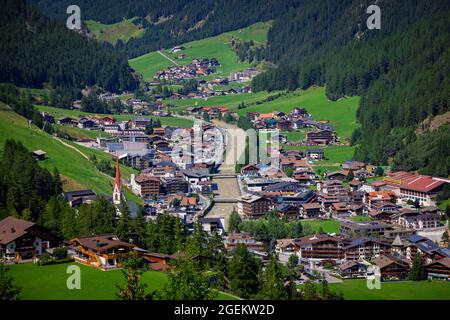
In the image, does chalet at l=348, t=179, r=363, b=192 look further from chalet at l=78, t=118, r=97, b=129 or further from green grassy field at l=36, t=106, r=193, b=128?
chalet at l=78, t=118, r=97, b=129

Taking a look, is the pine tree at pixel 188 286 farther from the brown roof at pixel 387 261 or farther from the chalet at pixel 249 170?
the chalet at pixel 249 170

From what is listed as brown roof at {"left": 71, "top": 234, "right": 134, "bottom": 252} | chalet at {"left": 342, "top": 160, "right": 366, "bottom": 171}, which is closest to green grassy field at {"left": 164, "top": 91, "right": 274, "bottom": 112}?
chalet at {"left": 342, "top": 160, "right": 366, "bottom": 171}

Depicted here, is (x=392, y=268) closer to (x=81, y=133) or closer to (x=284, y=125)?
(x=81, y=133)

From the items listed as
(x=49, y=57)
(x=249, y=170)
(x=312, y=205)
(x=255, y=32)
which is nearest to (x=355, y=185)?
(x=312, y=205)

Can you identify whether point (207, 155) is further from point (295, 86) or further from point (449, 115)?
point (295, 86)

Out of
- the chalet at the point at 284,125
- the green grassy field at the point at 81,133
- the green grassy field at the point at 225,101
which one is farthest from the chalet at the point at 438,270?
the green grassy field at the point at 225,101

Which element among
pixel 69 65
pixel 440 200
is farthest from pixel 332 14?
pixel 440 200
